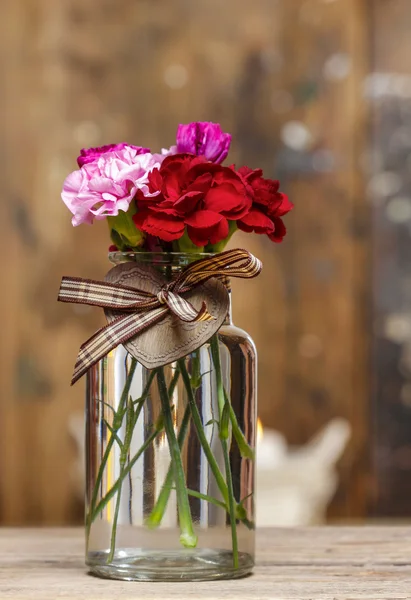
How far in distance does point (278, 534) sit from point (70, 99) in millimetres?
1906

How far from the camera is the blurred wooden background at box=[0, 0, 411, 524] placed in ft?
8.38

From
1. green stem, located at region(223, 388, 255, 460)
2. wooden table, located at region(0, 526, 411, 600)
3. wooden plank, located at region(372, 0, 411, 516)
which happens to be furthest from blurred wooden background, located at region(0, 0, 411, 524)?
green stem, located at region(223, 388, 255, 460)

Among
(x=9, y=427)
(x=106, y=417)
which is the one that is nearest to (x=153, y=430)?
(x=106, y=417)

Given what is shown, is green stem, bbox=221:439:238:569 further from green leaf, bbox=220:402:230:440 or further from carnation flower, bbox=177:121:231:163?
carnation flower, bbox=177:121:231:163

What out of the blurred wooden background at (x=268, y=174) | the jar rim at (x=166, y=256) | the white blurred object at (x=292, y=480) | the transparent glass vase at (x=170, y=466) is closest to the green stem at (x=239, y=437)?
the transparent glass vase at (x=170, y=466)

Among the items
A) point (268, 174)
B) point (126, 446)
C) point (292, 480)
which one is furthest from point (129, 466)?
point (268, 174)

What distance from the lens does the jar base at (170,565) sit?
68cm

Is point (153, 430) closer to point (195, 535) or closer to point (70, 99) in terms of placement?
point (195, 535)

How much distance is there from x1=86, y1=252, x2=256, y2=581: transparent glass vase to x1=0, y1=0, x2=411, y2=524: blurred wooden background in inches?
72.6

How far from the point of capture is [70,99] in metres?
2.58

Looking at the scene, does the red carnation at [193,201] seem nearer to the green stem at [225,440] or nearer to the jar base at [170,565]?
the green stem at [225,440]

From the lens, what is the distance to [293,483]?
6.75 feet

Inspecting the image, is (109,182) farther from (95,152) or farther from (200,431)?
(200,431)

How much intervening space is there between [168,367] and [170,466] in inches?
2.9
